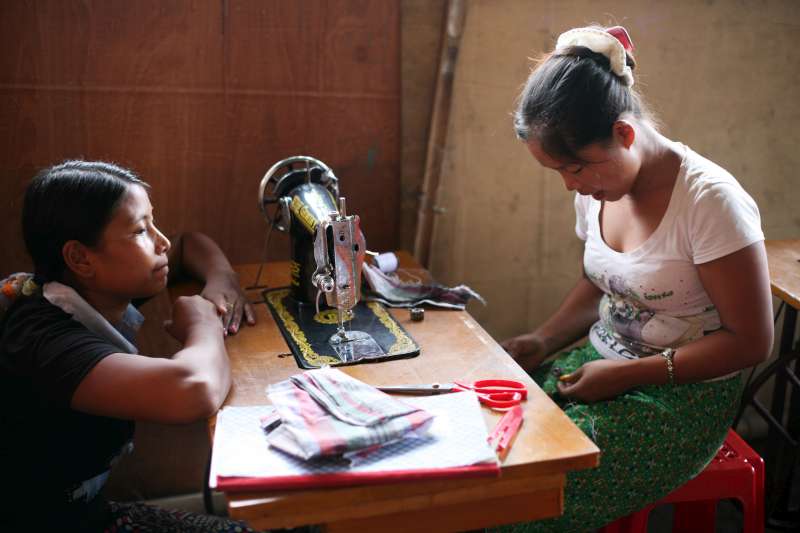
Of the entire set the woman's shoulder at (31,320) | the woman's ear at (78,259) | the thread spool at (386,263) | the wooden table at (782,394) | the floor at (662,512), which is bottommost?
the floor at (662,512)

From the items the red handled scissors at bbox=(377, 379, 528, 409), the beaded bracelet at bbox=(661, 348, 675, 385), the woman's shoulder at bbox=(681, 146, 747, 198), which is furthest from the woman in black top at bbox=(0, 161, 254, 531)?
the woman's shoulder at bbox=(681, 146, 747, 198)

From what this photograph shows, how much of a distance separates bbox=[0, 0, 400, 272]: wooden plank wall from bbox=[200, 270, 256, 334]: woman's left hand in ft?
1.53

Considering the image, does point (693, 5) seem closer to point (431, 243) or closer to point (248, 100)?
point (431, 243)

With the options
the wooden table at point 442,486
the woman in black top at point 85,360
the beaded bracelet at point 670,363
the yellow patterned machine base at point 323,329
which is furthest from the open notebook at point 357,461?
the beaded bracelet at point 670,363

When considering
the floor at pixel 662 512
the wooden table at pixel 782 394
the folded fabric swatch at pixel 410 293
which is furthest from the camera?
the floor at pixel 662 512

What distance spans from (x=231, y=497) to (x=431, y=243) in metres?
1.55

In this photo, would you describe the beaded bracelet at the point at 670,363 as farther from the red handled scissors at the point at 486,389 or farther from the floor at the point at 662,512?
the floor at the point at 662,512

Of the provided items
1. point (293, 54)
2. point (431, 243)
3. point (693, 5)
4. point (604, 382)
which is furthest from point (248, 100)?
point (693, 5)

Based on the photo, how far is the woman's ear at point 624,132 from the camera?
64.8 inches

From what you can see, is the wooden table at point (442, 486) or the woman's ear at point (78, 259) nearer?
the wooden table at point (442, 486)

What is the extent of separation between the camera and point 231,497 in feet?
3.83

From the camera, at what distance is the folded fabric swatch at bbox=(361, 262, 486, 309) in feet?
6.47

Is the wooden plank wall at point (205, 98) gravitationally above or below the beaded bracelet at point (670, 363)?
above

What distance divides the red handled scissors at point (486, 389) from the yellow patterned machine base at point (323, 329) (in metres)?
0.18
